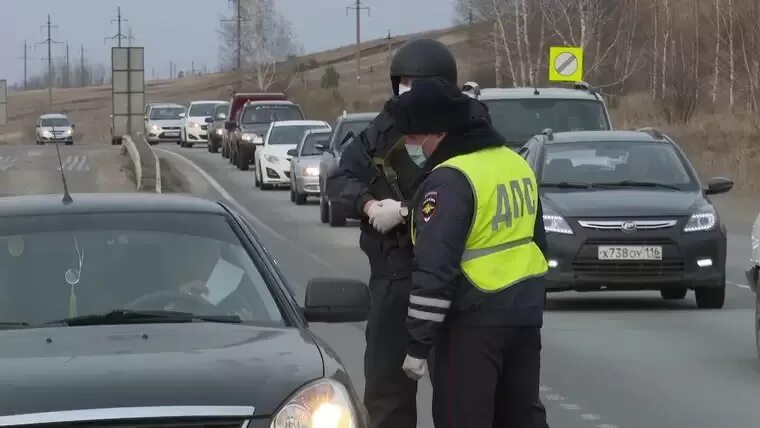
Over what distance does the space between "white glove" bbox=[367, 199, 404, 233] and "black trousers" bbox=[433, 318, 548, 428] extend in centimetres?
76

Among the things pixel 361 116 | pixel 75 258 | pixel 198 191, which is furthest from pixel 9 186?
pixel 75 258

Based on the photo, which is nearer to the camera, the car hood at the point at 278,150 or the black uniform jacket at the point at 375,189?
the black uniform jacket at the point at 375,189

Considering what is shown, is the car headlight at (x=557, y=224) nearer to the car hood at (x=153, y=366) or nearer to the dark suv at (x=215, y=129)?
the car hood at (x=153, y=366)

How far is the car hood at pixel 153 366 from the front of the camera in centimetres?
547

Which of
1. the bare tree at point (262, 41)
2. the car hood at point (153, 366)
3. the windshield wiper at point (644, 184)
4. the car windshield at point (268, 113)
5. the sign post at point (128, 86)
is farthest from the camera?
the bare tree at point (262, 41)

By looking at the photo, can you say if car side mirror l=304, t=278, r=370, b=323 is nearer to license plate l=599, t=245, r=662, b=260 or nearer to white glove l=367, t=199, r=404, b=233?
white glove l=367, t=199, r=404, b=233

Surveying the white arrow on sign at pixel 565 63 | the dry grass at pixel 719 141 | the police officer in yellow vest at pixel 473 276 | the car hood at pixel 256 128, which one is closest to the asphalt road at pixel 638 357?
the police officer in yellow vest at pixel 473 276

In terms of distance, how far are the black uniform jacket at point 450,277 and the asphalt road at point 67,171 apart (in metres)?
29.6

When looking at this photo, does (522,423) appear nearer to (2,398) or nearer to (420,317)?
(420,317)

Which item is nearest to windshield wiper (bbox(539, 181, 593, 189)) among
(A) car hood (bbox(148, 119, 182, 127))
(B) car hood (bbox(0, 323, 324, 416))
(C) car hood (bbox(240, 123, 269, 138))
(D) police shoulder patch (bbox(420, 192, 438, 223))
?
(D) police shoulder patch (bbox(420, 192, 438, 223))

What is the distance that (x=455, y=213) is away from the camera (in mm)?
6578

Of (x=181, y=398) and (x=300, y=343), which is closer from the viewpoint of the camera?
(x=181, y=398)

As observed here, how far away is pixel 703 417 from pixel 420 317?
4.36 meters

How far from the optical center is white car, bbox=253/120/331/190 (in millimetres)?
42000
